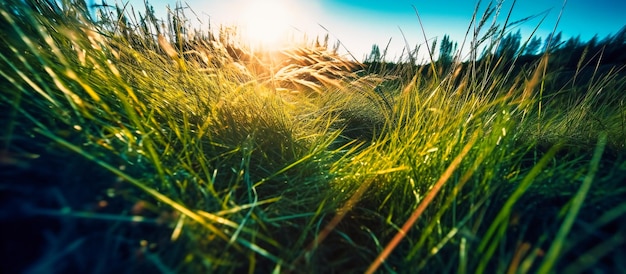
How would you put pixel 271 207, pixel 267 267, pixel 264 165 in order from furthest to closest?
1. pixel 264 165
2. pixel 271 207
3. pixel 267 267

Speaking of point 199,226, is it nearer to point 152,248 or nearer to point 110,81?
point 152,248

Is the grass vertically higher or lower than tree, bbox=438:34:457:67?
lower

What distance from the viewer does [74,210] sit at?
446mm

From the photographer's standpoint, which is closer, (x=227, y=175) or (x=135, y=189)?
(x=135, y=189)

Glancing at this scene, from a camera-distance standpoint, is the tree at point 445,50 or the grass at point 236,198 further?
the tree at point 445,50

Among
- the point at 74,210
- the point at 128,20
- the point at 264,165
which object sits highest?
the point at 128,20

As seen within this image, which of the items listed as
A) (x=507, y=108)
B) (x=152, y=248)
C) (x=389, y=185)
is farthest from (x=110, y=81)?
(x=507, y=108)

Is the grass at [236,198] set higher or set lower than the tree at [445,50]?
lower

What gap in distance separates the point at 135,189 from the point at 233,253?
0.75ft

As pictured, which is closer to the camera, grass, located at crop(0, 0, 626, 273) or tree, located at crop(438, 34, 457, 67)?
grass, located at crop(0, 0, 626, 273)

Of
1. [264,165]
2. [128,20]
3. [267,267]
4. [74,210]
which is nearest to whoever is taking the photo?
[74,210]

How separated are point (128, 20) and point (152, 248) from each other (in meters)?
1.14

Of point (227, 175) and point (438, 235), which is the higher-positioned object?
point (438, 235)

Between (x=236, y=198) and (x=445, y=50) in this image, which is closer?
(x=236, y=198)
